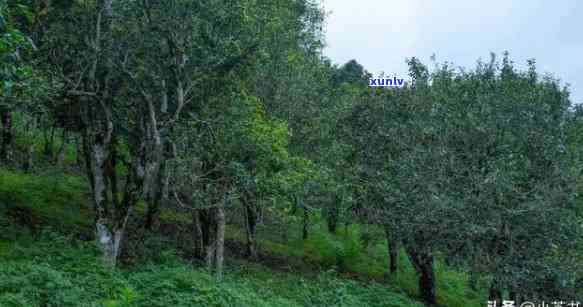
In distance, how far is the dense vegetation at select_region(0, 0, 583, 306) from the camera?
17.4m

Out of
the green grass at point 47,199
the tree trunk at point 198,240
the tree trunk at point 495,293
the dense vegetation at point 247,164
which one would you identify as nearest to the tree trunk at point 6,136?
the dense vegetation at point 247,164

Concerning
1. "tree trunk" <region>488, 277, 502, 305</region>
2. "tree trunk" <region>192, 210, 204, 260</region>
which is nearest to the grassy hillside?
"tree trunk" <region>192, 210, 204, 260</region>

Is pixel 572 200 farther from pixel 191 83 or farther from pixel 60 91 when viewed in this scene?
pixel 60 91

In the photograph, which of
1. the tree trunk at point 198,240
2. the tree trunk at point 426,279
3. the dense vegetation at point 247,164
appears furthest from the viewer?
the tree trunk at point 426,279

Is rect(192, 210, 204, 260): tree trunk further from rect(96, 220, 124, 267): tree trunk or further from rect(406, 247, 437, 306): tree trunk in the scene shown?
rect(406, 247, 437, 306): tree trunk

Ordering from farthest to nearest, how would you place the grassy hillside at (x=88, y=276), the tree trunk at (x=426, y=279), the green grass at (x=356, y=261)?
1. the green grass at (x=356, y=261)
2. the tree trunk at (x=426, y=279)
3. the grassy hillside at (x=88, y=276)

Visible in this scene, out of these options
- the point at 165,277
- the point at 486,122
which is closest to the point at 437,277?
the point at 486,122

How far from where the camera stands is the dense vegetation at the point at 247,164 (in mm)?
17359

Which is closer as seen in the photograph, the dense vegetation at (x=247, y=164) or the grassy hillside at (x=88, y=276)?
the grassy hillside at (x=88, y=276)

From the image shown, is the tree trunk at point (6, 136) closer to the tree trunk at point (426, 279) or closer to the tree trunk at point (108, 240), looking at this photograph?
the tree trunk at point (108, 240)

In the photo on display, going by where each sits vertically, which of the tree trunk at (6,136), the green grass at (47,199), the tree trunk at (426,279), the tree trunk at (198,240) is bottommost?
the tree trunk at (426,279)

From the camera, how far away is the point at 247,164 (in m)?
19.8

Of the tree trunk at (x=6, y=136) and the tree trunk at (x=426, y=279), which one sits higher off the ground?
the tree trunk at (x=6, y=136)

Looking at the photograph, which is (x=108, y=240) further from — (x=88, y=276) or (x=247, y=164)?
(x=247, y=164)
